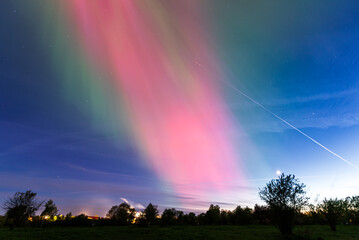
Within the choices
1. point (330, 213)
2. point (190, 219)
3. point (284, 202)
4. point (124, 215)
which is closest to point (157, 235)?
point (284, 202)

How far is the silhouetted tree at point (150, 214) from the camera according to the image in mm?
66688

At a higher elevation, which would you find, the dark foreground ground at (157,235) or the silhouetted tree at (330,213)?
the silhouetted tree at (330,213)

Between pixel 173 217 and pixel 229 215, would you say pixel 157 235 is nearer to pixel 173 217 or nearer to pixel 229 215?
pixel 173 217

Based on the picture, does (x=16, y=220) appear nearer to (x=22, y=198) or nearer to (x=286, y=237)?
(x=22, y=198)

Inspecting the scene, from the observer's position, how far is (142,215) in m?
67.2

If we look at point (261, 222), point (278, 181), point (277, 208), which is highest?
point (278, 181)

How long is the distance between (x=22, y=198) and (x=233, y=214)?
305 feet

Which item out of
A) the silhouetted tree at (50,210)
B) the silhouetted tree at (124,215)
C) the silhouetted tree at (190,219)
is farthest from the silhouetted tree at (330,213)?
the silhouetted tree at (50,210)

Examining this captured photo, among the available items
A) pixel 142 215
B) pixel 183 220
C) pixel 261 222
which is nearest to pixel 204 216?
pixel 183 220

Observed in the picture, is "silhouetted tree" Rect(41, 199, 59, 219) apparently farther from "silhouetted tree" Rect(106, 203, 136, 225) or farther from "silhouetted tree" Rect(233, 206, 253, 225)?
"silhouetted tree" Rect(233, 206, 253, 225)

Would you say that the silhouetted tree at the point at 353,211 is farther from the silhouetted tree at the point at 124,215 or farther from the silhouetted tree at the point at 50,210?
the silhouetted tree at the point at 50,210

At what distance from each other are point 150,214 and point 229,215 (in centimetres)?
5319

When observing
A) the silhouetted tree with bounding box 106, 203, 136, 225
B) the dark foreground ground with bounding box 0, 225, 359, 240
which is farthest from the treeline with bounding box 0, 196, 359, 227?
the dark foreground ground with bounding box 0, 225, 359, 240

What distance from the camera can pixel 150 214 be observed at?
67000 mm
